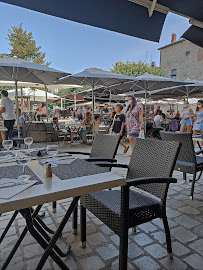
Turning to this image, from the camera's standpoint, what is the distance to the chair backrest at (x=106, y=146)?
8.02ft

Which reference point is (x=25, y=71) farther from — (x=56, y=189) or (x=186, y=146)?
(x=56, y=189)

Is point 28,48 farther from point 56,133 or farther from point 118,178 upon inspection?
point 118,178

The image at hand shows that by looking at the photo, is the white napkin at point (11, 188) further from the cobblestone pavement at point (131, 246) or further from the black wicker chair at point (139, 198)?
the cobblestone pavement at point (131, 246)

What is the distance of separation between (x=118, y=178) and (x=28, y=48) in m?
19.5

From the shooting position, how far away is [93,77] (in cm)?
727

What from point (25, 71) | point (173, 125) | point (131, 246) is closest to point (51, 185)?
point (131, 246)

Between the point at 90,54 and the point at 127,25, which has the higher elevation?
the point at 90,54

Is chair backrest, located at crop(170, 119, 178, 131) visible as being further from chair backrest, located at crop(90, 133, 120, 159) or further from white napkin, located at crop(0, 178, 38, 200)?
white napkin, located at crop(0, 178, 38, 200)

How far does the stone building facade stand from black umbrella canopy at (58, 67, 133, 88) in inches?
624

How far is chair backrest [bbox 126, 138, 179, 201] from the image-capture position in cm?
176

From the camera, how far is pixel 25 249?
6.20 ft

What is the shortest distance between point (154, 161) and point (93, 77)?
5.86m

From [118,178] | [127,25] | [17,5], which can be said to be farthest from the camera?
[127,25]

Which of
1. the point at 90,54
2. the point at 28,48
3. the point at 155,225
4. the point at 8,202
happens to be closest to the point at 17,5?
the point at 8,202
